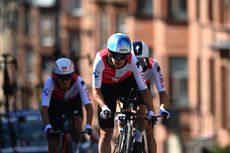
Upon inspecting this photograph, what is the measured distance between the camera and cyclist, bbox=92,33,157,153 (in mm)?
16797

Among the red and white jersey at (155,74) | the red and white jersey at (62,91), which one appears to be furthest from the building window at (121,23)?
the red and white jersey at (155,74)

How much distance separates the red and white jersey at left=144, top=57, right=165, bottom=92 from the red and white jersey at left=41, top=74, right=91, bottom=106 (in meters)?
1.18

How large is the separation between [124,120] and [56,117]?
2.92m

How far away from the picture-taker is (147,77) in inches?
733

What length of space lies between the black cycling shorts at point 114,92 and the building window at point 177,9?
1443 inches

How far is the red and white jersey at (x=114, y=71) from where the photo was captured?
678 inches

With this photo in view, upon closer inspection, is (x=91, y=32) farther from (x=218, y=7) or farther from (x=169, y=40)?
(x=218, y=7)

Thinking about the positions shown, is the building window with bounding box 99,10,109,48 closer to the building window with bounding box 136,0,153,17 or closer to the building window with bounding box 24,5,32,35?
the building window with bounding box 136,0,153,17

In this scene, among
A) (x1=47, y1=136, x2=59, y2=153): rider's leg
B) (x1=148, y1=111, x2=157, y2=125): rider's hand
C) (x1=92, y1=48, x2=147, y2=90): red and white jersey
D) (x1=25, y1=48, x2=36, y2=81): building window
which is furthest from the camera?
(x1=25, y1=48, x2=36, y2=81): building window

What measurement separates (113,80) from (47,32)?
59274mm

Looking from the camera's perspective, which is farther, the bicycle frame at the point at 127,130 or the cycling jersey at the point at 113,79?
the cycling jersey at the point at 113,79

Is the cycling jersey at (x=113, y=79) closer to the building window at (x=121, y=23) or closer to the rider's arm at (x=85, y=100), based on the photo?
the rider's arm at (x=85, y=100)

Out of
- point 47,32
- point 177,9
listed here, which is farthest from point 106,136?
point 47,32

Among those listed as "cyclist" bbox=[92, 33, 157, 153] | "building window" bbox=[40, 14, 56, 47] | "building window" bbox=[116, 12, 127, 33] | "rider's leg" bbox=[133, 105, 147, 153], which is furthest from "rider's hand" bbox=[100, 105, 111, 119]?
"building window" bbox=[40, 14, 56, 47]
